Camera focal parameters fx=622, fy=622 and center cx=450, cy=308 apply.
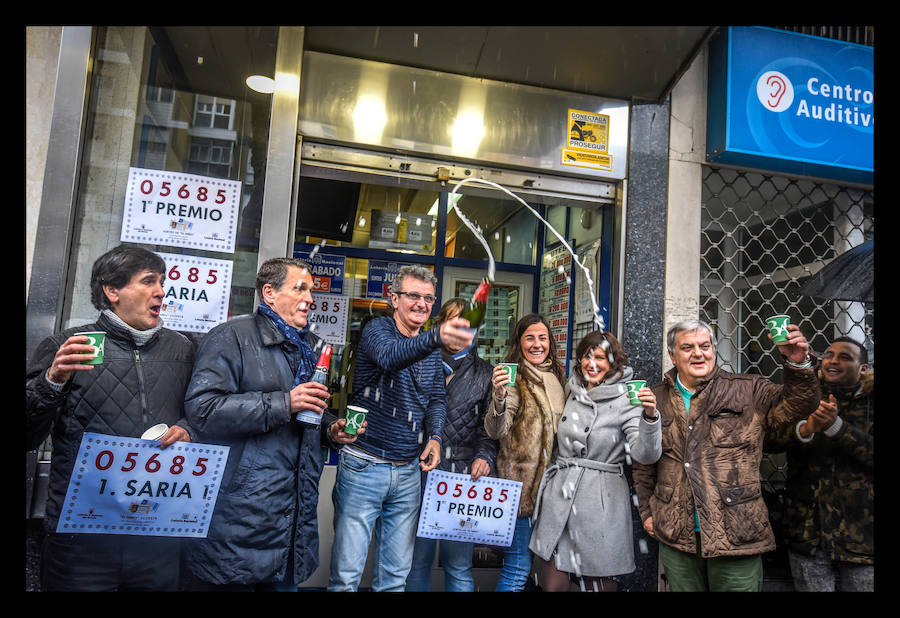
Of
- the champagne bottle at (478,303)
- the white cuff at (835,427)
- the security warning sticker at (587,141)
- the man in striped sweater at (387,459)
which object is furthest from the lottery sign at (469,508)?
the security warning sticker at (587,141)

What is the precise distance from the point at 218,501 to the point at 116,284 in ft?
3.86

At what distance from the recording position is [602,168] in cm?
495

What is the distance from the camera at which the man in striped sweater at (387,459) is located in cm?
359

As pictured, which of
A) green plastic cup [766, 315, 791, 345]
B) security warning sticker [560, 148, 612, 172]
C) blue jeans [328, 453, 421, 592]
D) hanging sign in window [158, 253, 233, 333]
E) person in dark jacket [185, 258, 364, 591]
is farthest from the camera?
security warning sticker [560, 148, 612, 172]

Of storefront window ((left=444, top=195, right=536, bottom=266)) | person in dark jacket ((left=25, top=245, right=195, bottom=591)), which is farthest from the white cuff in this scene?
storefront window ((left=444, top=195, right=536, bottom=266))

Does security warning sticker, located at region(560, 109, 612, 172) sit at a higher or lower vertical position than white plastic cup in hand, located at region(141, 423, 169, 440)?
higher

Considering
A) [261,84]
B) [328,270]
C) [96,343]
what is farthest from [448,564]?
[328,270]

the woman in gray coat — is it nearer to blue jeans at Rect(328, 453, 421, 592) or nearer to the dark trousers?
blue jeans at Rect(328, 453, 421, 592)

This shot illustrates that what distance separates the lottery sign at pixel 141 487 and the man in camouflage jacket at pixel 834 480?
3375mm

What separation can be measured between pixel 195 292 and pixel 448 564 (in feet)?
7.73

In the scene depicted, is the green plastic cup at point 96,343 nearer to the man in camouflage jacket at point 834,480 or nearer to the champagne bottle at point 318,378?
the champagne bottle at point 318,378

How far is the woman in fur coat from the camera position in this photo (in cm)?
403

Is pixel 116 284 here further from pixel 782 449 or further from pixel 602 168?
pixel 782 449

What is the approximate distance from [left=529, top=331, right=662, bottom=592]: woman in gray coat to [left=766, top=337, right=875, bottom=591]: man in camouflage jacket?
100 cm
